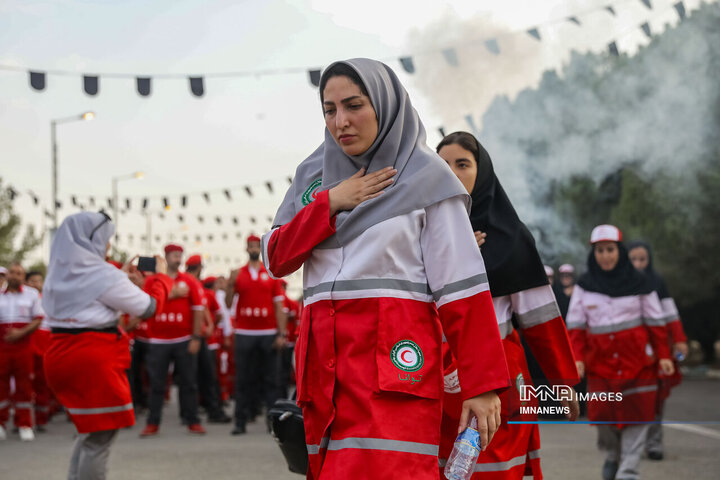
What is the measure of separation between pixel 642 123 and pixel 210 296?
18941 mm

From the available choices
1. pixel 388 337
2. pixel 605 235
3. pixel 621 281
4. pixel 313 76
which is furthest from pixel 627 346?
pixel 313 76

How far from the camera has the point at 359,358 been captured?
2.93m

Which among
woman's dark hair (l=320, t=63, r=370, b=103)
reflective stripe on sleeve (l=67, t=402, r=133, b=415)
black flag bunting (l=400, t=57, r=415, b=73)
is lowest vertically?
reflective stripe on sleeve (l=67, t=402, r=133, b=415)

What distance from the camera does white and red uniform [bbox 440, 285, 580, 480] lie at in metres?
3.84

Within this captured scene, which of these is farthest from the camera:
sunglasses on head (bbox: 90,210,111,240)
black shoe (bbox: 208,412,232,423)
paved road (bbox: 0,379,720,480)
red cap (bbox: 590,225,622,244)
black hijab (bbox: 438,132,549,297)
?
black shoe (bbox: 208,412,232,423)

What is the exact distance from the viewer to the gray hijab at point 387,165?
9.92 feet

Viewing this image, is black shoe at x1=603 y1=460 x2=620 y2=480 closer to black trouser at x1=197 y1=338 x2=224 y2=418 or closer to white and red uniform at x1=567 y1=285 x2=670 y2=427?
white and red uniform at x1=567 y1=285 x2=670 y2=427

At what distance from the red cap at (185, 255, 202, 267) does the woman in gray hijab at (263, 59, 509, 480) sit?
965 cm

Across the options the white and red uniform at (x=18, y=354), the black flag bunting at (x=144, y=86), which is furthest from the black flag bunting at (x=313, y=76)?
the white and red uniform at (x=18, y=354)

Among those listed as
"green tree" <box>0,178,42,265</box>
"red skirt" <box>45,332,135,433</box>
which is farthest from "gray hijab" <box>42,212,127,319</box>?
"green tree" <box>0,178,42,265</box>

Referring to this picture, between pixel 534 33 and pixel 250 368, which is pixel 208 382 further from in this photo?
pixel 534 33

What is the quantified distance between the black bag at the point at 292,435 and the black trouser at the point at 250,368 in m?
7.57

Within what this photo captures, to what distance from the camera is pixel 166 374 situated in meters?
11.5

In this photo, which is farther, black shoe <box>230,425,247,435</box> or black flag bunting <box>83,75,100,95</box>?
black flag bunting <box>83,75,100,95</box>
